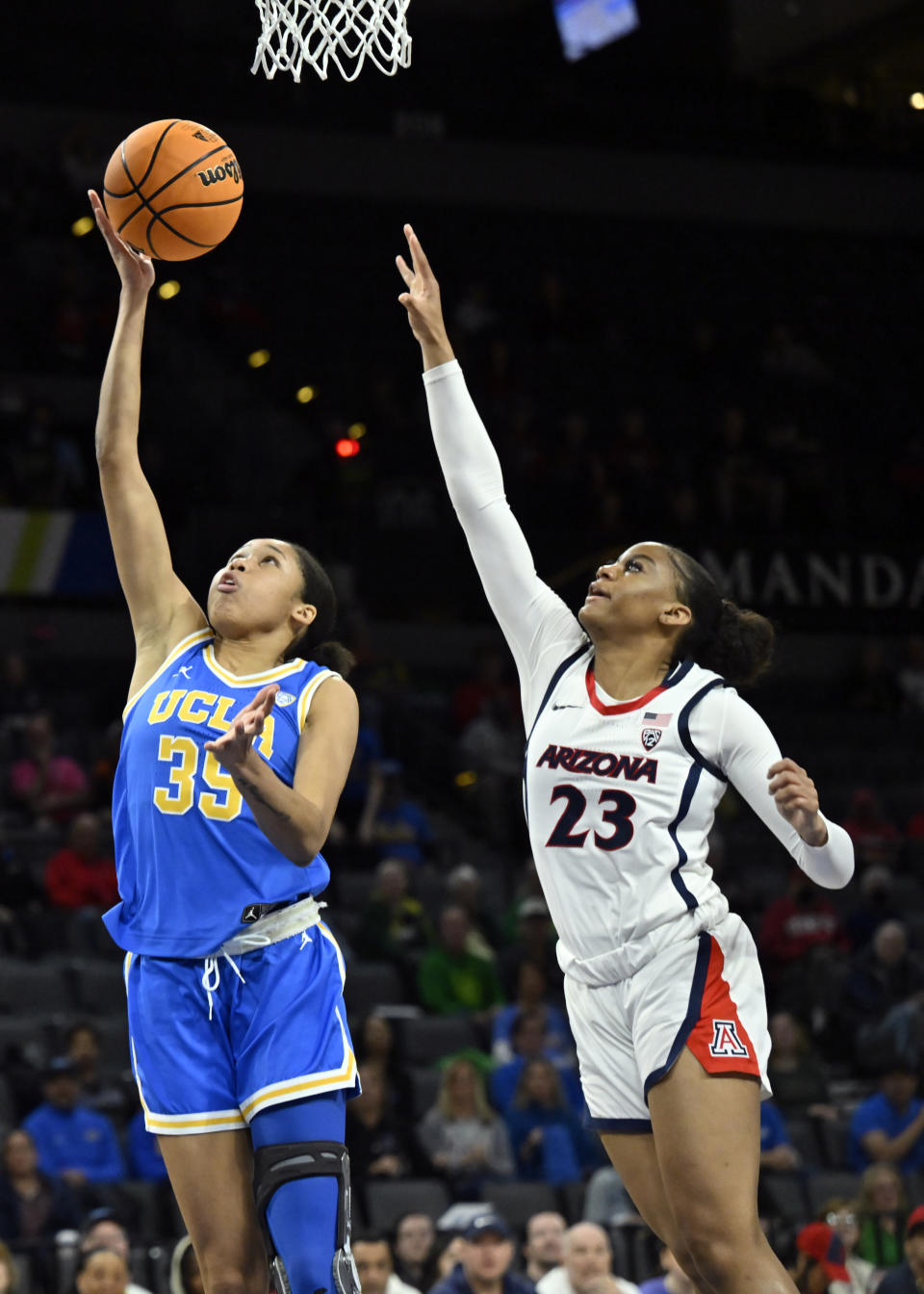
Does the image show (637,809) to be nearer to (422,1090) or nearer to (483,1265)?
(483,1265)

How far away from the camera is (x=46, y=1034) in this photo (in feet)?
36.4

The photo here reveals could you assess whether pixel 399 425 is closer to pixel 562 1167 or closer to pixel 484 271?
pixel 484 271

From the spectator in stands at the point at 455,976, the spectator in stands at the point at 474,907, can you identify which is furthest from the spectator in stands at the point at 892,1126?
the spectator in stands at the point at 474,907

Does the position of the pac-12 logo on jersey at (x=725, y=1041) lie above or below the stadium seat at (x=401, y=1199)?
above

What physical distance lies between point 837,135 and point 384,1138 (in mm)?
17767

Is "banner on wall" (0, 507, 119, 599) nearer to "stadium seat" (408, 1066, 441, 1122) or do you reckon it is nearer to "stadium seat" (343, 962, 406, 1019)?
"stadium seat" (343, 962, 406, 1019)

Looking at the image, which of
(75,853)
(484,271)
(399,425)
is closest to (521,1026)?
(75,853)

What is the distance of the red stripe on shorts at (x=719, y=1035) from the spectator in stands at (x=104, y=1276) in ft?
14.2

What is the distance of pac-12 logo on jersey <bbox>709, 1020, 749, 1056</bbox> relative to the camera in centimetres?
484

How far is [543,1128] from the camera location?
11312 millimetres

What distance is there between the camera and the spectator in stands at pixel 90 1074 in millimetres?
10742

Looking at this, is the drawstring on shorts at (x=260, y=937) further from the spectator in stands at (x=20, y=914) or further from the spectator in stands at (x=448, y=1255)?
the spectator in stands at (x=20, y=914)

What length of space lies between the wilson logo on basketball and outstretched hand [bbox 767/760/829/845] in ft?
8.18

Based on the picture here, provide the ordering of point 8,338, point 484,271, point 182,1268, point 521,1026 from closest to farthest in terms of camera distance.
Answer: point 182,1268, point 521,1026, point 8,338, point 484,271
